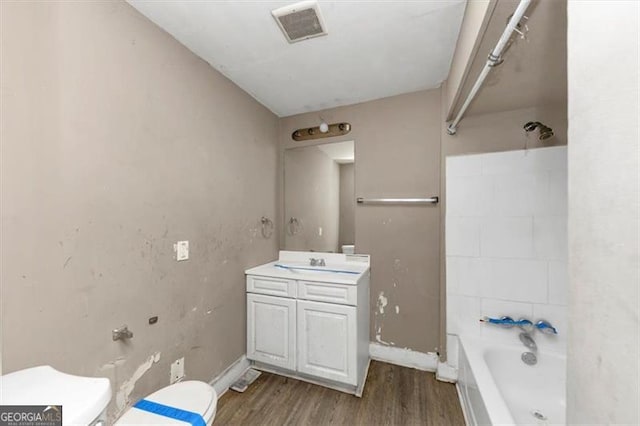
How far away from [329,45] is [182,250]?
1.57 m

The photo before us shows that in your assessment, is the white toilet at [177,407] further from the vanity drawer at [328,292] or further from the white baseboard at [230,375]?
the vanity drawer at [328,292]

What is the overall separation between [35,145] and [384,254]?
7.08 feet

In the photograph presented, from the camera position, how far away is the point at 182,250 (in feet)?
5.15

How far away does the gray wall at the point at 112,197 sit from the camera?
0.93 meters

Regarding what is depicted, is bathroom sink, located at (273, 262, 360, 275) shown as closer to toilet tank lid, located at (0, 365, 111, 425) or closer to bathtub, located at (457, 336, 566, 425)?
bathtub, located at (457, 336, 566, 425)

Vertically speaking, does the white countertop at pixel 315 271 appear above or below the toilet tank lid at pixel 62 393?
above

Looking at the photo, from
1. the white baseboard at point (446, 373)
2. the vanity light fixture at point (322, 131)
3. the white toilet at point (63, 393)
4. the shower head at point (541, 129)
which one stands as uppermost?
the vanity light fixture at point (322, 131)

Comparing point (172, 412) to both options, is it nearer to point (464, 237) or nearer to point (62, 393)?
point (62, 393)

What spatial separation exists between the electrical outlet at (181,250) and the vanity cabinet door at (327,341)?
34.1 inches

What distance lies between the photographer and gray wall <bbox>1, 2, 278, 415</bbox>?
0.93 meters

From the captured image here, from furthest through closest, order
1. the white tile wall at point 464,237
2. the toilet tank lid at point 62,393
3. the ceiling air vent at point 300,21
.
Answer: the white tile wall at point 464,237, the ceiling air vent at point 300,21, the toilet tank lid at point 62,393

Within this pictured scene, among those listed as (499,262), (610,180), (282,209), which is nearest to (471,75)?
(499,262)

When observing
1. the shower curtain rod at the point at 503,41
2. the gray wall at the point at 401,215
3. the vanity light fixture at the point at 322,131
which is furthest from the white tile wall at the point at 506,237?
the vanity light fixture at the point at 322,131

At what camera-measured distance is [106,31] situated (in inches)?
46.7
